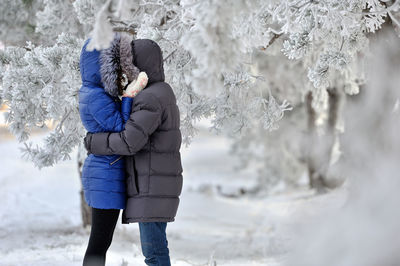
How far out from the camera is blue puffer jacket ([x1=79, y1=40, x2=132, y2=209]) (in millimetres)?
3492

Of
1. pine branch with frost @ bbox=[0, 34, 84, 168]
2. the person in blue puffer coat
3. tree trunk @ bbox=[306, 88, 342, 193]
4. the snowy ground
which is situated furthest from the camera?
tree trunk @ bbox=[306, 88, 342, 193]

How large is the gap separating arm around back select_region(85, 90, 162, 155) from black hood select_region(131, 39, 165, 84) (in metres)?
0.18

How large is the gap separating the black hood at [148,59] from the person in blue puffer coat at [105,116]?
0.15 ft

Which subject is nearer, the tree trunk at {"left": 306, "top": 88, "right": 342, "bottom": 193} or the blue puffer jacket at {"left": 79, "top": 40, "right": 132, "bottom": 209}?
the blue puffer jacket at {"left": 79, "top": 40, "right": 132, "bottom": 209}

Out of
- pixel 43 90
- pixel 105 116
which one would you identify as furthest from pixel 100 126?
pixel 43 90

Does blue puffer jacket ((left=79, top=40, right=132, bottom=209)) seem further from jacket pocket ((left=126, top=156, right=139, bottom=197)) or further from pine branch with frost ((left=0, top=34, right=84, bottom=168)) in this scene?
pine branch with frost ((left=0, top=34, right=84, bottom=168))

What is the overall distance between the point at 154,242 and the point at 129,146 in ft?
2.32

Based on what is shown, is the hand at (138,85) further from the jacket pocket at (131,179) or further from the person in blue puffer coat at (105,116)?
the jacket pocket at (131,179)

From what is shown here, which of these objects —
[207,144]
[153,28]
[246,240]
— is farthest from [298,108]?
[207,144]

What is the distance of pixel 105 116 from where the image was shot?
3484mm

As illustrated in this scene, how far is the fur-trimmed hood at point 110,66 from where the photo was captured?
3.53 metres

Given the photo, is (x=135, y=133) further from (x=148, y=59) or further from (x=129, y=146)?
(x=148, y=59)

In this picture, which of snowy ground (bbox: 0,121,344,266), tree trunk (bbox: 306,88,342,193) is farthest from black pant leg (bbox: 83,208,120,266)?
tree trunk (bbox: 306,88,342,193)

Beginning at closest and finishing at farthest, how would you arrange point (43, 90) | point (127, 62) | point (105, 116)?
point (105, 116) → point (127, 62) → point (43, 90)
